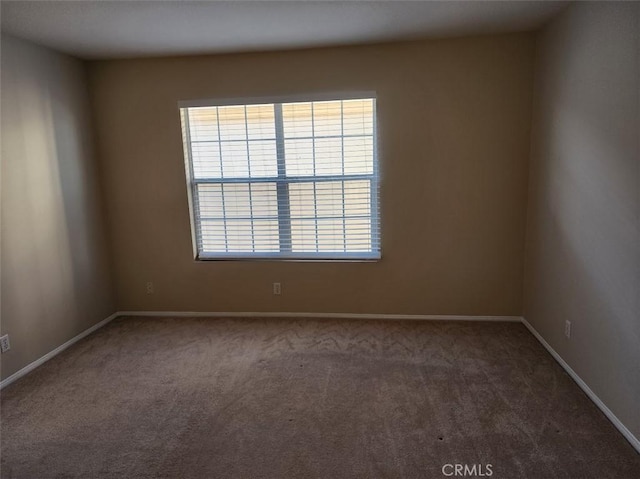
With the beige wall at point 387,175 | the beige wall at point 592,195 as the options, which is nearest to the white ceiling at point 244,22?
the beige wall at point 387,175

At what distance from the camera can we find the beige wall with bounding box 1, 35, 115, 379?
262 cm

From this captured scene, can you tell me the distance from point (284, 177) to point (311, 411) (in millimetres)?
2007

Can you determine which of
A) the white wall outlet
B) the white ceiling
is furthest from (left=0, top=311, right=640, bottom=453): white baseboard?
the white ceiling

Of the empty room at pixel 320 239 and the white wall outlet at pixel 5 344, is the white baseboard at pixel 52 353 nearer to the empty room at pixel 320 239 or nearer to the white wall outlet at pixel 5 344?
the empty room at pixel 320 239

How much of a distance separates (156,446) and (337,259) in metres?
2.04

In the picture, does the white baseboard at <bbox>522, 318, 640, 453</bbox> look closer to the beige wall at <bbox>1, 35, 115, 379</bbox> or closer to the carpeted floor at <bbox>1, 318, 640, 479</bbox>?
the carpeted floor at <bbox>1, 318, 640, 479</bbox>

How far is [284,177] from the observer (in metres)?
3.41

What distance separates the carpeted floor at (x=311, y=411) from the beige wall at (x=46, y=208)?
0.33m

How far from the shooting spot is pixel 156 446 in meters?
1.93

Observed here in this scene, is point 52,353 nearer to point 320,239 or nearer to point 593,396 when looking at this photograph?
point 320,239

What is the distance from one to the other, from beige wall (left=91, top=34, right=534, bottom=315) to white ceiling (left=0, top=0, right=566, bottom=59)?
0.70 ft

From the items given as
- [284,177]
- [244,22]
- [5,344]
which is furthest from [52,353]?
[244,22]

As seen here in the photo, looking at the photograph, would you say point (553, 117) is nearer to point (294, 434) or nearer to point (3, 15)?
point (294, 434)

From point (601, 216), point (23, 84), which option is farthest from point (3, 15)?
point (601, 216)
